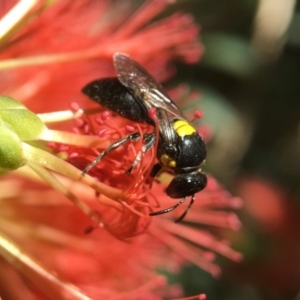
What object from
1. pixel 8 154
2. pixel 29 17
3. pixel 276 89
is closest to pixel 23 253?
pixel 8 154

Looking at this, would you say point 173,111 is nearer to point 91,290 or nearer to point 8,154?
point 8,154

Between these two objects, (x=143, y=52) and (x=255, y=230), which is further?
(x=255, y=230)

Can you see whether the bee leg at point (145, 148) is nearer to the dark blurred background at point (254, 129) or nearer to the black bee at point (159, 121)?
the black bee at point (159, 121)

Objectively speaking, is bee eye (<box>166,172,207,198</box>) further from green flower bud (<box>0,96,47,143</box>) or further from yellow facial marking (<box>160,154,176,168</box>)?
green flower bud (<box>0,96,47,143</box>)

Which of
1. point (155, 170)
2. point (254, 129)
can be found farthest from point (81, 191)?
point (254, 129)

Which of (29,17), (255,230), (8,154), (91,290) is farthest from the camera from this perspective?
(255,230)

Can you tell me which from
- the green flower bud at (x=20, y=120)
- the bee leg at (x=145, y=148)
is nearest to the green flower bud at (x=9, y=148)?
the green flower bud at (x=20, y=120)

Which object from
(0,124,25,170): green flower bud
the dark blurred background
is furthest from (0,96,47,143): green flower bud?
the dark blurred background
